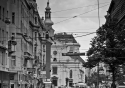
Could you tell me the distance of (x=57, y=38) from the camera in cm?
16162

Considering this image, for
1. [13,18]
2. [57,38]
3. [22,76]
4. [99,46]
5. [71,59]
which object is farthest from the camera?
[57,38]

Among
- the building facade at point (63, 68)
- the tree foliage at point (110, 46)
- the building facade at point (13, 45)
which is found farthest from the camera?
the building facade at point (63, 68)

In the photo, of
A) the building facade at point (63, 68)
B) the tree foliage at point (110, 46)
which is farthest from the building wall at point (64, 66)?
the tree foliage at point (110, 46)

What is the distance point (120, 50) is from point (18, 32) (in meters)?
16.0

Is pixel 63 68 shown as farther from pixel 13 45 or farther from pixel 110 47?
pixel 110 47

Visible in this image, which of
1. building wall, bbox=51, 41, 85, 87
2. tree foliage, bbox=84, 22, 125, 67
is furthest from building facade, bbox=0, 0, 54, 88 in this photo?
building wall, bbox=51, 41, 85, 87

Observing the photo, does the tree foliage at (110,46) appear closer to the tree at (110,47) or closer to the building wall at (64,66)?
the tree at (110,47)

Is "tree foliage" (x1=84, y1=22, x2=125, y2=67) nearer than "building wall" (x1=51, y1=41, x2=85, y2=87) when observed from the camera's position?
Yes

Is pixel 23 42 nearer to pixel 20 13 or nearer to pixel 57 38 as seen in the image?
pixel 20 13

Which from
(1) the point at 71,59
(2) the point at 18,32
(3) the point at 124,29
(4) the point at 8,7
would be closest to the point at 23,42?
(2) the point at 18,32

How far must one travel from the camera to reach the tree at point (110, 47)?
151 feet

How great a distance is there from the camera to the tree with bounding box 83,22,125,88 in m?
45.9

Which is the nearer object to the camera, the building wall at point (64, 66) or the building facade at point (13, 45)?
the building facade at point (13, 45)

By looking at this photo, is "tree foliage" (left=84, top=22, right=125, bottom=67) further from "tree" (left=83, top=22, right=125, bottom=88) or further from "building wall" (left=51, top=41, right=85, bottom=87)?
"building wall" (left=51, top=41, right=85, bottom=87)
